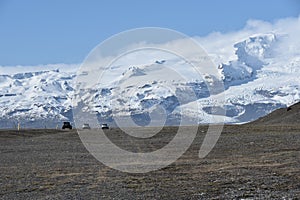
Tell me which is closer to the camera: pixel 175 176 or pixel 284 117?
pixel 175 176

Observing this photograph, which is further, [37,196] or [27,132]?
[27,132]

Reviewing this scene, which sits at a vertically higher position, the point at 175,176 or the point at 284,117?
the point at 284,117

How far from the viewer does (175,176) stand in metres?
27.2

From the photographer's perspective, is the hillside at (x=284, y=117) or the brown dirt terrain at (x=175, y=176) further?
the hillside at (x=284, y=117)

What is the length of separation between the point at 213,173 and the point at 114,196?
618 cm

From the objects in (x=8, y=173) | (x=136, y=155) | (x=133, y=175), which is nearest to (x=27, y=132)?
(x=136, y=155)

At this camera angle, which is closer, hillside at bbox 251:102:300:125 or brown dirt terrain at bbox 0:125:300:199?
brown dirt terrain at bbox 0:125:300:199

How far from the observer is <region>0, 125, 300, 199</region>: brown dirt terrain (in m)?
22.4

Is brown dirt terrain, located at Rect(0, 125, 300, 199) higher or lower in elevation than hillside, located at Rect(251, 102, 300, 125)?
lower

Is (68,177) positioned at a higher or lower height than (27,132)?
lower

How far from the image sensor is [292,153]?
33.4 m

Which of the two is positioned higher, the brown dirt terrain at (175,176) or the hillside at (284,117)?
the hillside at (284,117)

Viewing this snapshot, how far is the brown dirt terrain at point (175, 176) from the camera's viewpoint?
73.5 ft

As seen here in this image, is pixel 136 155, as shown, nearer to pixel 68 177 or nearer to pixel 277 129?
pixel 68 177
